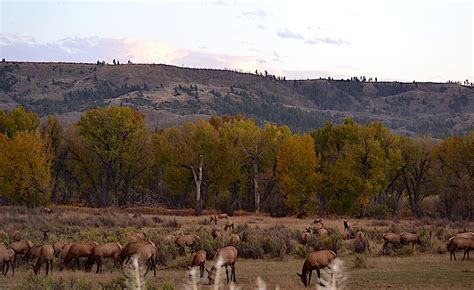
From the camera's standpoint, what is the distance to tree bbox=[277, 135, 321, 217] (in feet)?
194

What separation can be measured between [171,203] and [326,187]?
20840 mm

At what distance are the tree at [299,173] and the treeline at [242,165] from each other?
99mm

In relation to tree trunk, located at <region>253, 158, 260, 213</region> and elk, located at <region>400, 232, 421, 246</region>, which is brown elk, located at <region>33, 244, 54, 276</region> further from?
tree trunk, located at <region>253, 158, 260, 213</region>

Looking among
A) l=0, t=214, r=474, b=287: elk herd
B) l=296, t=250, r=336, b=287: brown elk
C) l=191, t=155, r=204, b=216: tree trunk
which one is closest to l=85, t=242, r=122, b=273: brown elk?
l=0, t=214, r=474, b=287: elk herd

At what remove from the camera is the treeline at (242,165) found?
5822 cm

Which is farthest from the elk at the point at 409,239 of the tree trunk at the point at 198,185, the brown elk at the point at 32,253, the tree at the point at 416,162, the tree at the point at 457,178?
the tree at the point at 416,162

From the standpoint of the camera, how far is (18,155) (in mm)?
57531

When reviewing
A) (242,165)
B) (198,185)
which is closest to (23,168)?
(198,185)

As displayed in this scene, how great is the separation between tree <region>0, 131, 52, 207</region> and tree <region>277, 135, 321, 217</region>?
23.2 meters

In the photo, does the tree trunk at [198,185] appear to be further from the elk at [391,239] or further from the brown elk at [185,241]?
the elk at [391,239]

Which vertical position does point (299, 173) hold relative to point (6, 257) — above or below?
above

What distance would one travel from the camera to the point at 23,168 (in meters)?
57.4

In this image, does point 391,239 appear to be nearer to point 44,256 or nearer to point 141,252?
point 141,252

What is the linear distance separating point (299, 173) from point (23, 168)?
1042 inches
